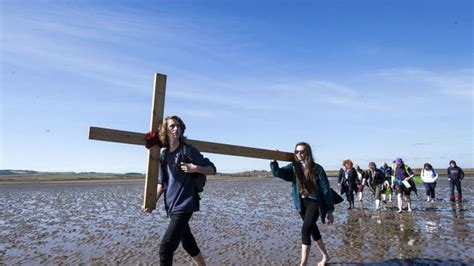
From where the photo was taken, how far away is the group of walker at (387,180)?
14484 mm

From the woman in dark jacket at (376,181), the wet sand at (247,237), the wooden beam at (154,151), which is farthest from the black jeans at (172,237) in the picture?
the woman in dark jacket at (376,181)

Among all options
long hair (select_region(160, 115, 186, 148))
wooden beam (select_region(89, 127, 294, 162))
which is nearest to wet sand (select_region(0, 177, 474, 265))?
wooden beam (select_region(89, 127, 294, 162))

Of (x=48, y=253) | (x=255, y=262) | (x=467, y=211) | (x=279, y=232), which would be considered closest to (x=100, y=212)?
(x=48, y=253)

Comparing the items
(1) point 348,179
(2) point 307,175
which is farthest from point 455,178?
(2) point 307,175

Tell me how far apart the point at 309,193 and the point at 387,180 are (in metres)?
10.1

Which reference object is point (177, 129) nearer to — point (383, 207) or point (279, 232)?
point (279, 232)

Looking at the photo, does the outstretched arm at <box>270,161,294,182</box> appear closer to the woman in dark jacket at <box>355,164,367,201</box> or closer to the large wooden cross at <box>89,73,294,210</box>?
the large wooden cross at <box>89,73,294,210</box>

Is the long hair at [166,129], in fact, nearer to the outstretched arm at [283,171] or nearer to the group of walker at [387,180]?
the outstretched arm at [283,171]

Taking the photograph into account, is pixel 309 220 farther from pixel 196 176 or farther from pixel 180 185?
pixel 180 185

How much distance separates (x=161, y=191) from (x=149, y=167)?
1.40 ft

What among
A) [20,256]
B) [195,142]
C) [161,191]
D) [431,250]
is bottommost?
[20,256]

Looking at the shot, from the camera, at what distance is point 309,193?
6402 millimetres

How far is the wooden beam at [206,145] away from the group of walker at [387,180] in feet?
29.4

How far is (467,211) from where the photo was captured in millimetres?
13547
